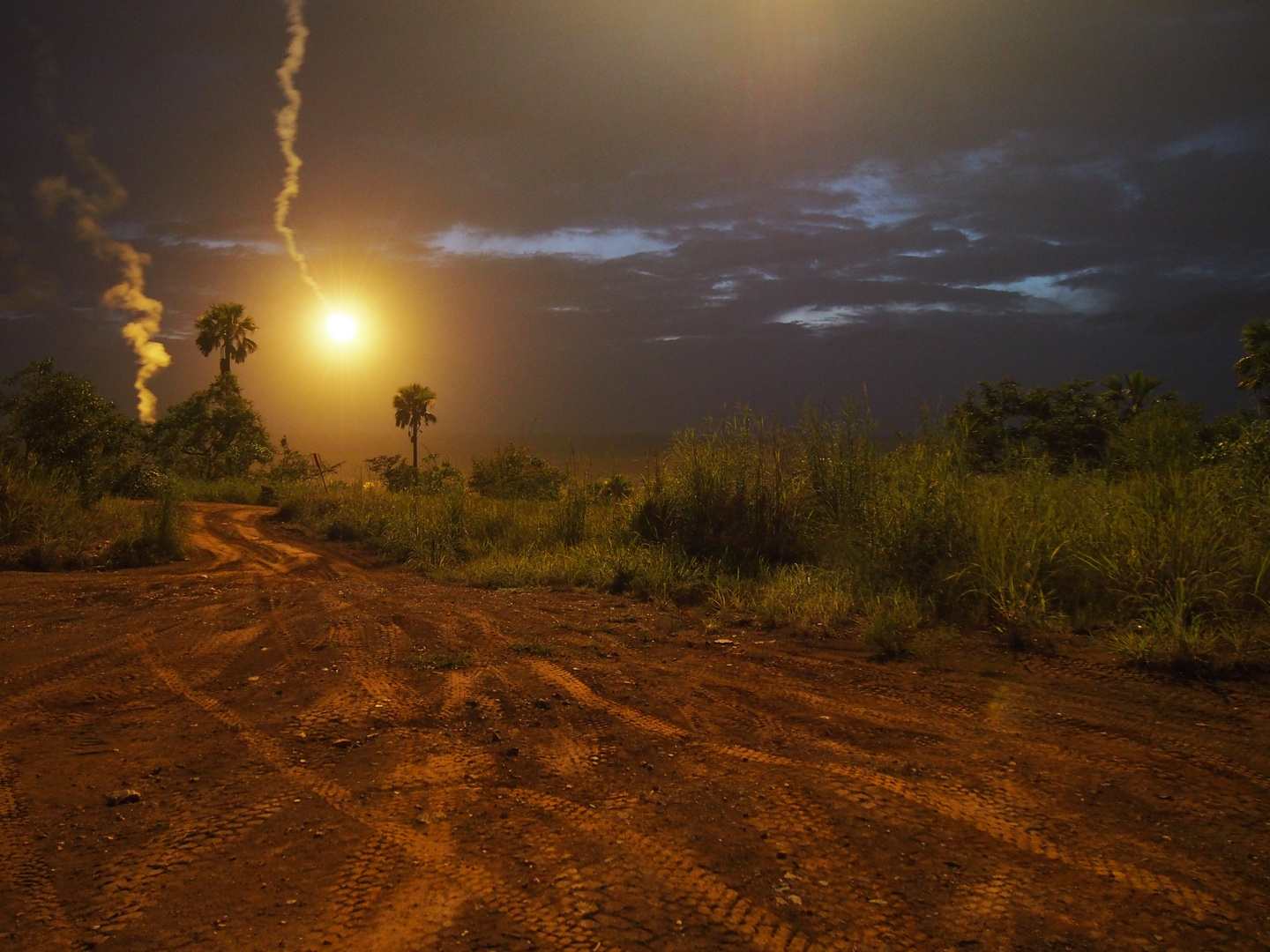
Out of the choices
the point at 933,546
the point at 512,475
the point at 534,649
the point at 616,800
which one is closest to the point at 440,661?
the point at 534,649

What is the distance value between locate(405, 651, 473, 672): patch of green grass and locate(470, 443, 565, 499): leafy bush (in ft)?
34.4

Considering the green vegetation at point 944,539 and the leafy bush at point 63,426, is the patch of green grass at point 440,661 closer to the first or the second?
the green vegetation at point 944,539

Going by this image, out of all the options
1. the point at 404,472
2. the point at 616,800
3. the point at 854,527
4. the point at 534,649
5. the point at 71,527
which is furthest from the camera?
the point at 404,472

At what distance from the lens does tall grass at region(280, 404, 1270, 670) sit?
5199 millimetres

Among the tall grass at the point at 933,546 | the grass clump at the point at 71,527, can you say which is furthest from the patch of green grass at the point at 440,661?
the grass clump at the point at 71,527

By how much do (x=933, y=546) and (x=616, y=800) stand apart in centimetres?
453

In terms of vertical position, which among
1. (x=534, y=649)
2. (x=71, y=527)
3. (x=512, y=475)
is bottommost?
(x=534, y=649)

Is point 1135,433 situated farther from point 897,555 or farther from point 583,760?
point 583,760

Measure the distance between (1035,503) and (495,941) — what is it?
6053 millimetres

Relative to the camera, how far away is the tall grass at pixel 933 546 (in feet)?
17.1

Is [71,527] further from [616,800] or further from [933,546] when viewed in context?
[933,546]

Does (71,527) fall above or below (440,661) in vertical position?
above

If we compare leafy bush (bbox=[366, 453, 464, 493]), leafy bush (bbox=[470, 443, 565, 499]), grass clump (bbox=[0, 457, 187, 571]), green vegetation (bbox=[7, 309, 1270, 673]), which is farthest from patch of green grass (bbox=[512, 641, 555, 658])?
leafy bush (bbox=[366, 453, 464, 493])

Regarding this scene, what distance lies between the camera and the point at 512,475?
1970 centimetres
